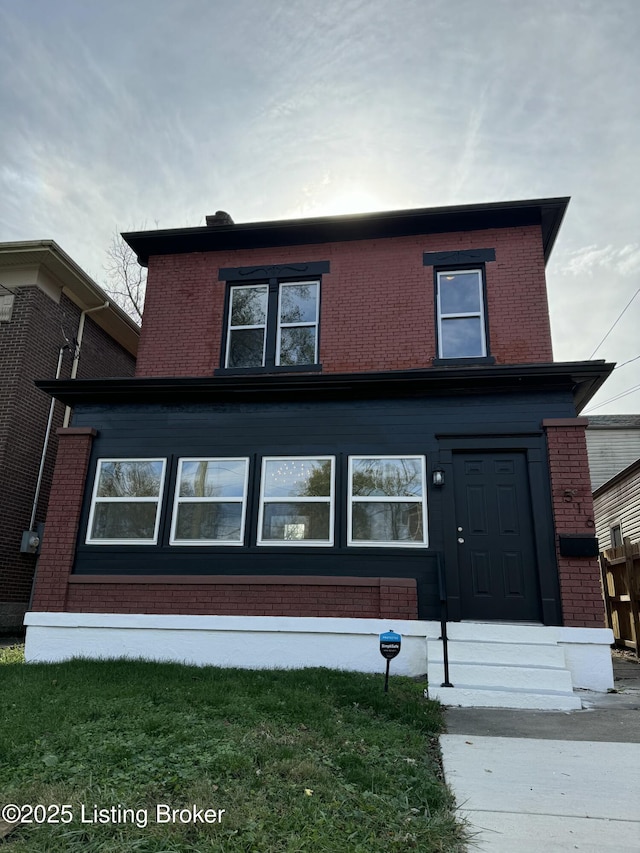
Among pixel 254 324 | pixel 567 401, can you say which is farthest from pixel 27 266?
pixel 567 401

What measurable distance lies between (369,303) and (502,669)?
218 inches

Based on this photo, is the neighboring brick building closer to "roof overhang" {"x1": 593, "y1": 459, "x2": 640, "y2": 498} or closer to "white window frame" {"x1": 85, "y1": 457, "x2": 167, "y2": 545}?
"white window frame" {"x1": 85, "y1": 457, "x2": 167, "y2": 545}

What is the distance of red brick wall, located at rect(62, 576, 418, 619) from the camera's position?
696cm

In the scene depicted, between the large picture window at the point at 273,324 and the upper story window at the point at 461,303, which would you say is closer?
the upper story window at the point at 461,303

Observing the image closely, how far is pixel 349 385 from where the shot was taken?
305 inches

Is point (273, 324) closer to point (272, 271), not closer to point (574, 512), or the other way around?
point (272, 271)

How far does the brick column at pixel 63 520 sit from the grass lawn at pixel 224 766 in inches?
92.3

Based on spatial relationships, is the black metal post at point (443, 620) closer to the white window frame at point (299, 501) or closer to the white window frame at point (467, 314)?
the white window frame at point (299, 501)

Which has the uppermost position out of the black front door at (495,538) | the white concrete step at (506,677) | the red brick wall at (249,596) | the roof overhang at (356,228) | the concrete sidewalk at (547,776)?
the roof overhang at (356,228)

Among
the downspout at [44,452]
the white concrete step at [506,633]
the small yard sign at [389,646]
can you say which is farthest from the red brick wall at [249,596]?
the downspout at [44,452]

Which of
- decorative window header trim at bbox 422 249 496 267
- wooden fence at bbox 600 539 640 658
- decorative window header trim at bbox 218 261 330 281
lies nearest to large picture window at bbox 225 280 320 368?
decorative window header trim at bbox 218 261 330 281

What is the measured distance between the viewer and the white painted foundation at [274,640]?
638 cm

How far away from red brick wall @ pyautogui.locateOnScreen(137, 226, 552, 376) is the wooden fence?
3544 mm

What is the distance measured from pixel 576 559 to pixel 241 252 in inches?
279
